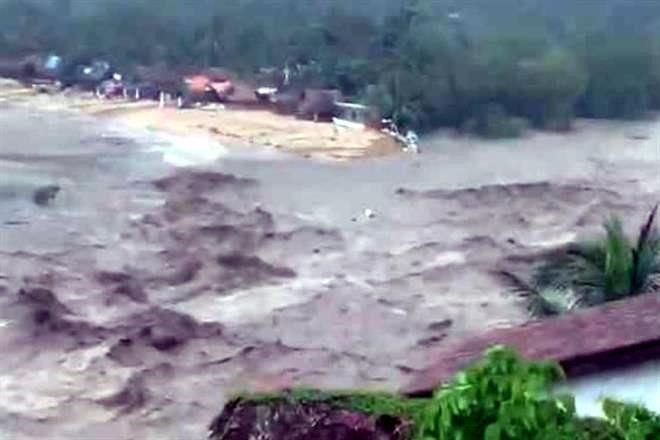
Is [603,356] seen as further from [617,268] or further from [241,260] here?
[241,260]

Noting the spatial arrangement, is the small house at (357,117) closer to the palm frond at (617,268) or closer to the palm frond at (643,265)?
the palm frond at (643,265)

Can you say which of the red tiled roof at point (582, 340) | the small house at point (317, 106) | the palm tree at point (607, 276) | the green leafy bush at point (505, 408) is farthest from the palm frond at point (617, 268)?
the small house at point (317, 106)

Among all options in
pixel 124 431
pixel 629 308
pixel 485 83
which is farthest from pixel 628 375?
pixel 485 83

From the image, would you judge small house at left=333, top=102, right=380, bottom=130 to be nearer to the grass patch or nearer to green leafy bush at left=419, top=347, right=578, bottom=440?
the grass patch

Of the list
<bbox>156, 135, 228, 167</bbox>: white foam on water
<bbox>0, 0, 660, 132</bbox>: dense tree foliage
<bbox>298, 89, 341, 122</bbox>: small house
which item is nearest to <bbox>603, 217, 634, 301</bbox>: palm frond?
<bbox>156, 135, 228, 167</bbox>: white foam on water

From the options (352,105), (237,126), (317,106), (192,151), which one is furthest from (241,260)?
(352,105)

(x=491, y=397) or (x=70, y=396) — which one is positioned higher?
(x=491, y=397)

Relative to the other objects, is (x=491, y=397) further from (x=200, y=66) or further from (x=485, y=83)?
(x=200, y=66)

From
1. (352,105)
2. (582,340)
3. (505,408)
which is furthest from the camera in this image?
(352,105)
